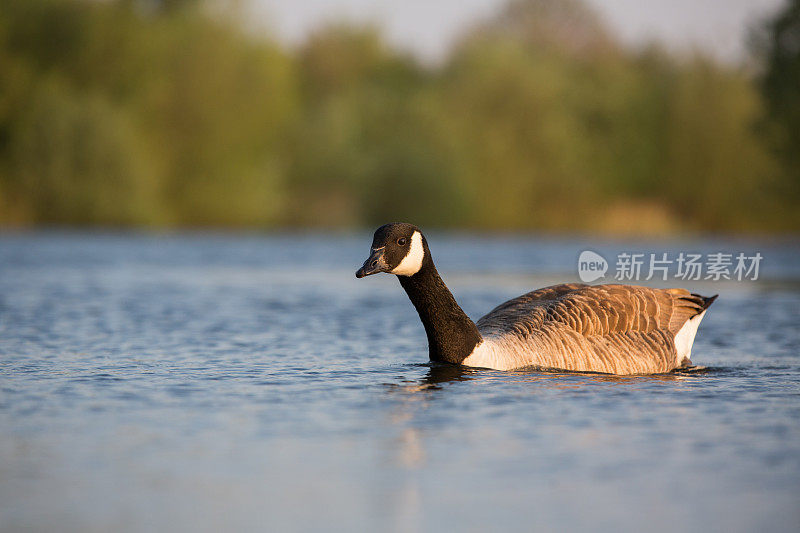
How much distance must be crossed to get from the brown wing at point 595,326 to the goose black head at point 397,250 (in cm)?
107

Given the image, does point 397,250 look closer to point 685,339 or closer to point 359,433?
point 359,433

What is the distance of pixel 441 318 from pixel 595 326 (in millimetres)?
1560

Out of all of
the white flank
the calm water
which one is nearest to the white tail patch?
the calm water

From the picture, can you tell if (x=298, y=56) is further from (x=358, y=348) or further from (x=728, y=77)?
(x=358, y=348)

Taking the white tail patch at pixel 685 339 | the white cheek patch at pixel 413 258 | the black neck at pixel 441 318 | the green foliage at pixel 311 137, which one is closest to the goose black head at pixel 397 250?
the white cheek patch at pixel 413 258

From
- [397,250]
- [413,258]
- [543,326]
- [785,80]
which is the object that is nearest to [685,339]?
[543,326]

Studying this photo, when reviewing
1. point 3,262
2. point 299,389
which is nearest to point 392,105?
point 3,262

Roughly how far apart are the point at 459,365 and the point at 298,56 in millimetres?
63935

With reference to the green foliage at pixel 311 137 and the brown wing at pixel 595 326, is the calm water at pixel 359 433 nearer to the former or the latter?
the brown wing at pixel 595 326

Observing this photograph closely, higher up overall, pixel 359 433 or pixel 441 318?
pixel 441 318

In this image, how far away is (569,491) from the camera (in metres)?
6.00

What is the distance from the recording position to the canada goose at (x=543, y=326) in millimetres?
10555

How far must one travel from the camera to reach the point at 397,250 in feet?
34.9

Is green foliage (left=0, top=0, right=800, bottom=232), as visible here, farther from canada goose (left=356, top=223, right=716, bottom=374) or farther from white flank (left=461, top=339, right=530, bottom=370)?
white flank (left=461, top=339, right=530, bottom=370)
